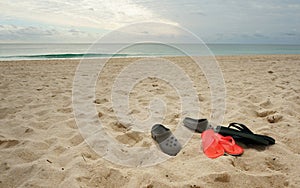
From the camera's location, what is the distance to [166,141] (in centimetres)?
221

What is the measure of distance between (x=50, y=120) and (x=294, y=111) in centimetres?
324

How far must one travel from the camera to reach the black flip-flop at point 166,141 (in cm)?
208

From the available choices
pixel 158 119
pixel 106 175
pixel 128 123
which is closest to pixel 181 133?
pixel 158 119

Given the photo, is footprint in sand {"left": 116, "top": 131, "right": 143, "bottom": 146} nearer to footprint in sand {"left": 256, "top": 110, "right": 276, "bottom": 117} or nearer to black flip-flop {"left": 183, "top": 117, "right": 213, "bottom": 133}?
black flip-flop {"left": 183, "top": 117, "right": 213, "bottom": 133}

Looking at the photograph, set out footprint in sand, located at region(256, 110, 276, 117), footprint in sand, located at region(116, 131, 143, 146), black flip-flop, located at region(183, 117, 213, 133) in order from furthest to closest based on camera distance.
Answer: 1. footprint in sand, located at region(256, 110, 276, 117)
2. black flip-flop, located at region(183, 117, 213, 133)
3. footprint in sand, located at region(116, 131, 143, 146)

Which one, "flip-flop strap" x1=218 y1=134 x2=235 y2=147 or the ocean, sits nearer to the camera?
"flip-flop strap" x1=218 y1=134 x2=235 y2=147

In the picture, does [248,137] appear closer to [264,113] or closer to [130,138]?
[264,113]

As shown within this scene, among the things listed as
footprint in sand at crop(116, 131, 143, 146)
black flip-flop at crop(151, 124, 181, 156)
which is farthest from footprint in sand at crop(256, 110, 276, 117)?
footprint in sand at crop(116, 131, 143, 146)

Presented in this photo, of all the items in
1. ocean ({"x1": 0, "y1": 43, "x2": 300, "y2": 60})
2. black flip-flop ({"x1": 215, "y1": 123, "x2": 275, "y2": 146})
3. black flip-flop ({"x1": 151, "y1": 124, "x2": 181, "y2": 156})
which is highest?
black flip-flop ({"x1": 215, "y1": 123, "x2": 275, "y2": 146})

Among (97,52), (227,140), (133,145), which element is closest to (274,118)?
(227,140)

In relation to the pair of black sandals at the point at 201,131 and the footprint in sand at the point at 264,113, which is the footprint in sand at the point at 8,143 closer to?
the pair of black sandals at the point at 201,131

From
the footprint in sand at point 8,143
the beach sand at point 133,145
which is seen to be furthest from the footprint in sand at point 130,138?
the footprint in sand at point 8,143

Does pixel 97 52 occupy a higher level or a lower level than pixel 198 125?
lower

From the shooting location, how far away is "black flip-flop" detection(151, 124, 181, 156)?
2.08 meters
